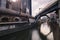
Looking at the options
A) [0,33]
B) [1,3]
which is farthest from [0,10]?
[1,3]

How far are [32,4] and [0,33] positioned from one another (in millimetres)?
3523

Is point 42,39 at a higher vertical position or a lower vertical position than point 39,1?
lower

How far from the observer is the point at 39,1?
360 centimetres

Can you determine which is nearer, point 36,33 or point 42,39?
point 42,39

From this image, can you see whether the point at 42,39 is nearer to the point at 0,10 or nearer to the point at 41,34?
the point at 41,34

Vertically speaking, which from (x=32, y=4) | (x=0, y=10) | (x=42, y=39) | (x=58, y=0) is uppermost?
(x=32, y=4)

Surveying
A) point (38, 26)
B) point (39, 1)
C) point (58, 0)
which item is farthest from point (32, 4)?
point (58, 0)

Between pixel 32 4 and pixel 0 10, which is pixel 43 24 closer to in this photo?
pixel 32 4

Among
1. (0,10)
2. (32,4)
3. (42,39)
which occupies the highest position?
(32,4)

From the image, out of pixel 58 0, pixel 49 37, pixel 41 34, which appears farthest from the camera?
pixel 41 34

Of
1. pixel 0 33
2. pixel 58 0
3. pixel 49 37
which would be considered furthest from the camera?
pixel 49 37

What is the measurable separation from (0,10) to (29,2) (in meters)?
3.36

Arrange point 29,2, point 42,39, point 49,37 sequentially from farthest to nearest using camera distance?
point 29,2
point 42,39
point 49,37

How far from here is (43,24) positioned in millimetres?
2850
